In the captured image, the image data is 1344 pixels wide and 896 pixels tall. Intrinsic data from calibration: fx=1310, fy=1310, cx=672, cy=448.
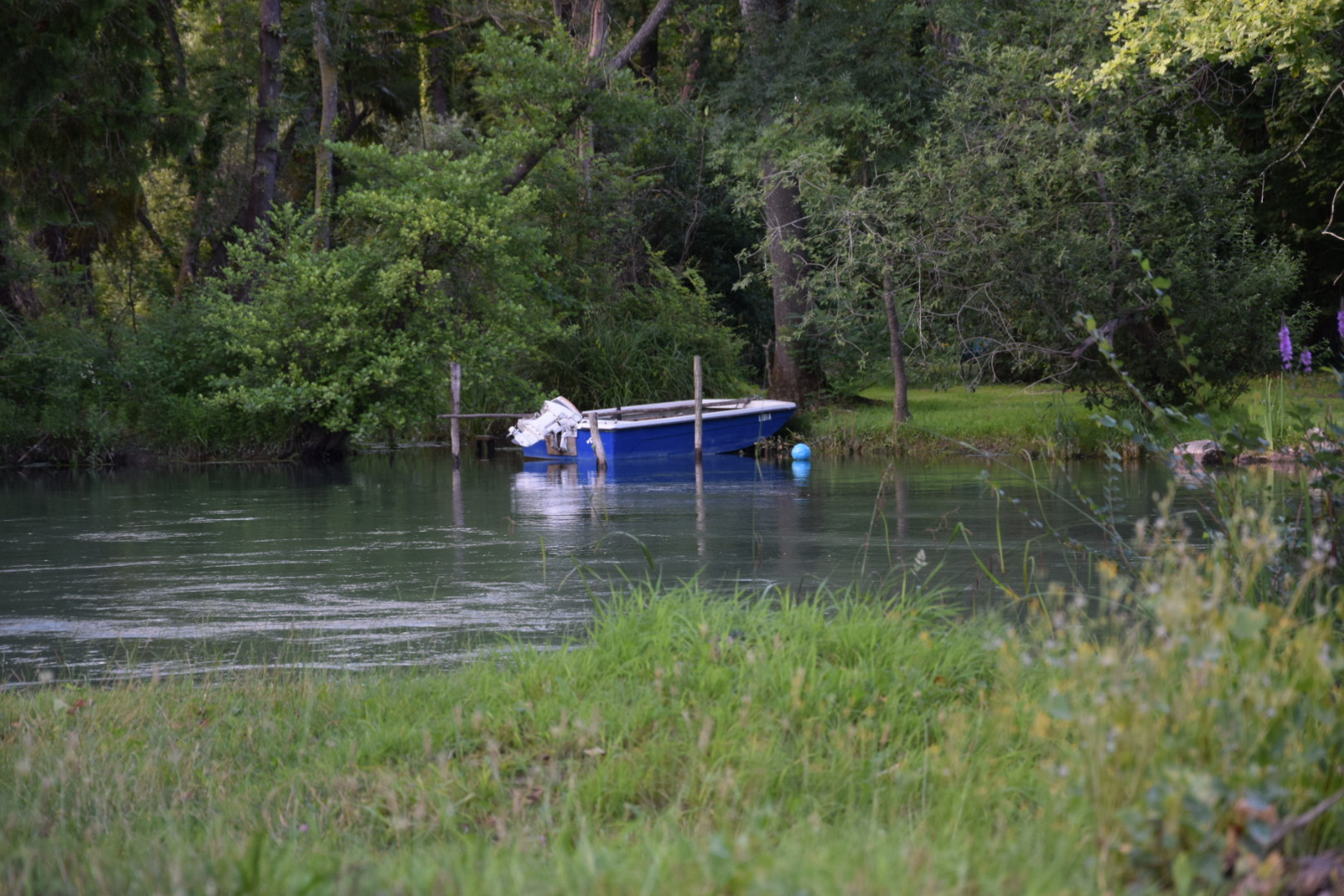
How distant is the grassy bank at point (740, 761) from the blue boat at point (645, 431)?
59.0ft

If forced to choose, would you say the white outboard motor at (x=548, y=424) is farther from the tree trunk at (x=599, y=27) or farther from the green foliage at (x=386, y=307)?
the tree trunk at (x=599, y=27)

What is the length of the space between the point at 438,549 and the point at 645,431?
12030 millimetres

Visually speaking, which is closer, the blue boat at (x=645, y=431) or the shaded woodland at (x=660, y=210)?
the shaded woodland at (x=660, y=210)

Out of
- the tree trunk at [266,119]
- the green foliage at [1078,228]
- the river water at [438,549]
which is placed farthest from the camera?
the tree trunk at [266,119]

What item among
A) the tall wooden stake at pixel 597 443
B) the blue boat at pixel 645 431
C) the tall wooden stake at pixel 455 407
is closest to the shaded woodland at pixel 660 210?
the tall wooden stake at pixel 455 407

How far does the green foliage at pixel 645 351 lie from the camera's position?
2852 cm

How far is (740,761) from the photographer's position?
157 inches

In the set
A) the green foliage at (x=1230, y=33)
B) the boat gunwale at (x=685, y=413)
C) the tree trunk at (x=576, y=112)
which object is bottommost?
the boat gunwale at (x=685, y=413)

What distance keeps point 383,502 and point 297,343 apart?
27.2 ft

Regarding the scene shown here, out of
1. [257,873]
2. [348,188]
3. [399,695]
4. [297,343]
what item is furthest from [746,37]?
[257,873]

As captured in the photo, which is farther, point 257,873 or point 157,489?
point 157,489

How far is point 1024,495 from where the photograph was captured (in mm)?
15586

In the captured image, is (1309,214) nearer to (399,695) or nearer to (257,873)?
(399,695)

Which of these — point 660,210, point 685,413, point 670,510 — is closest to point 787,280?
point 685,413
